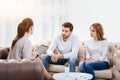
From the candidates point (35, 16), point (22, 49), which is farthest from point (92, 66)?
point (35, 16)

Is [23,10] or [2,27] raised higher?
[23,10]

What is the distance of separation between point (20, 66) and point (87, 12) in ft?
11.8

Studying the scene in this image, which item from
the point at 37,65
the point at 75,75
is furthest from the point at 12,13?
the point at 37,65

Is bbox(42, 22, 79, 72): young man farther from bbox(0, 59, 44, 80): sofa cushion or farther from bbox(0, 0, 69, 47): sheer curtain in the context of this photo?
bbox(0, 59, 44, 80): sofa cushion

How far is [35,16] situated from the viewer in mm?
5344

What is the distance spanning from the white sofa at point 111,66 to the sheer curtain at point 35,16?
3.87ft

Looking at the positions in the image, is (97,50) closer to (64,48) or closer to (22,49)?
(64,48)

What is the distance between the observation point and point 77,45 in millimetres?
4344

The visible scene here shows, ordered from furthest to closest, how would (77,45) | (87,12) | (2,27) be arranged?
1. (87,12)
2. (2,27)
3. (77,45)

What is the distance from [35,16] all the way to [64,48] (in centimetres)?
132

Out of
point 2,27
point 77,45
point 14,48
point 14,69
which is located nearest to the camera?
point 14,69

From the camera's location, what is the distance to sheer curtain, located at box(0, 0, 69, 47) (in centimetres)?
514

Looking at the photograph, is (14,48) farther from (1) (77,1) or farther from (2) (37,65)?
(1) (77,1)

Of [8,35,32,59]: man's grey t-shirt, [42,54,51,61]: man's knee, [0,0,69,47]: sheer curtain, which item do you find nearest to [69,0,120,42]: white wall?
[0,0,69,47]: sheer curtain
